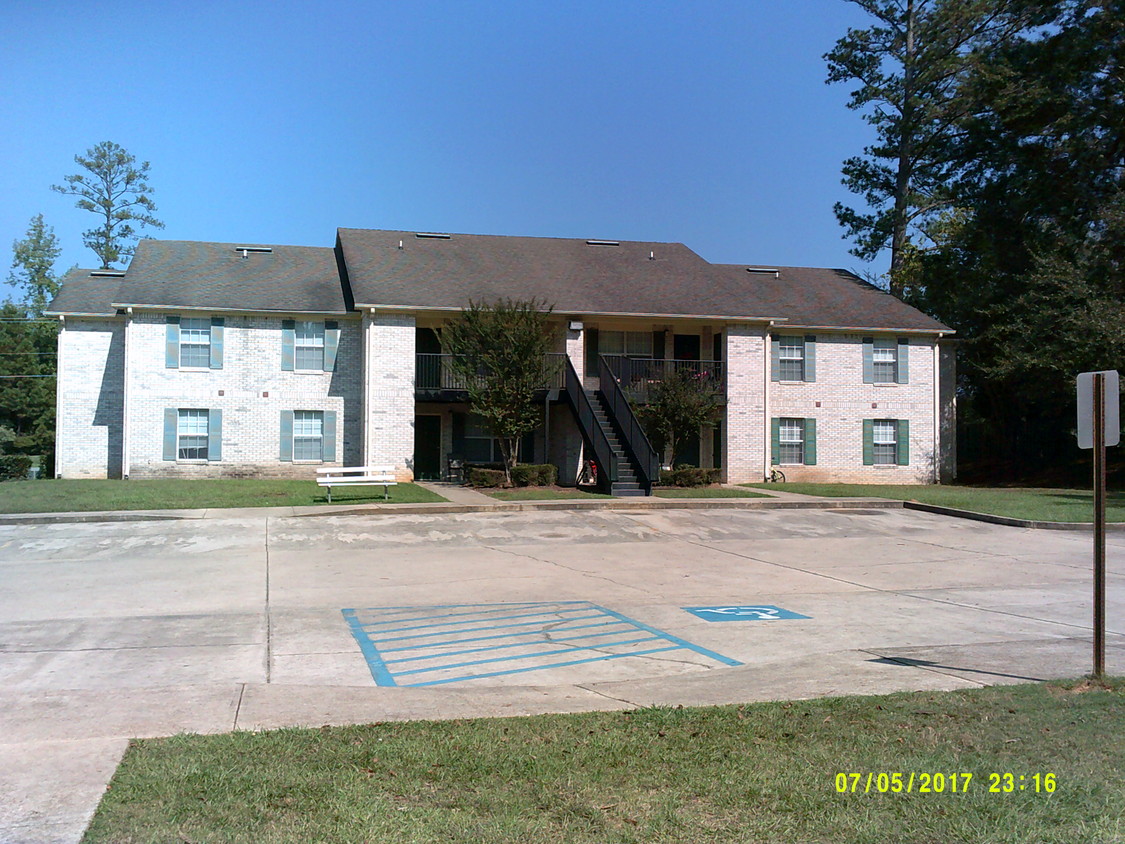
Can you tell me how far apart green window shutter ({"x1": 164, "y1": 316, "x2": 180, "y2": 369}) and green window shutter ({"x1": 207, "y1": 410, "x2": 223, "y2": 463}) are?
3.63 feet

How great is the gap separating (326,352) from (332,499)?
7.67 meters

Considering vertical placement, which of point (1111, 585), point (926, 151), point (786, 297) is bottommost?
point (1111, 585)

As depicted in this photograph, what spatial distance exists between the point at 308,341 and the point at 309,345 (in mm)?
129

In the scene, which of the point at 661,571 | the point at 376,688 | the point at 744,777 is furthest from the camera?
the point at 661,571

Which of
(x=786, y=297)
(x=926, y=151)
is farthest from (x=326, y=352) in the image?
(x=926, y=151)

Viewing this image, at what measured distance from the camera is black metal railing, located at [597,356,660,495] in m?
24.3

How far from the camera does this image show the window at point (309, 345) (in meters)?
28.4

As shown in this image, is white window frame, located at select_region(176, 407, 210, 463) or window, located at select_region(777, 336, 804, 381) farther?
window, located at select_region(777, 336, 804, 381)

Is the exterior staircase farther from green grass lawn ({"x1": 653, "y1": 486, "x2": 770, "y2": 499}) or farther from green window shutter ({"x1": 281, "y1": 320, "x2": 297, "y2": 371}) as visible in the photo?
green window shutter ({"x1": 281, "y1": 320, "x2": 297, "y2": 371})

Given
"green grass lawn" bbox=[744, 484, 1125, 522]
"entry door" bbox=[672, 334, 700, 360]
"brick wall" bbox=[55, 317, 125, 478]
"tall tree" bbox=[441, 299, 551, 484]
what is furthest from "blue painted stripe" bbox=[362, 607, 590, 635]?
"brick wall" bbox=[55, 317, 125, 478]

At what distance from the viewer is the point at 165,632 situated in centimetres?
955

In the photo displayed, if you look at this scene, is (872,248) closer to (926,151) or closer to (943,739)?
(926,151)

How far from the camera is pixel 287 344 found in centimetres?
2825

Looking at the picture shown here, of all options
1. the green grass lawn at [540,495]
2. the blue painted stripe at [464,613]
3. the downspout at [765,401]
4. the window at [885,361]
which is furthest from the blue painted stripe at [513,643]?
the window at [885,361]
